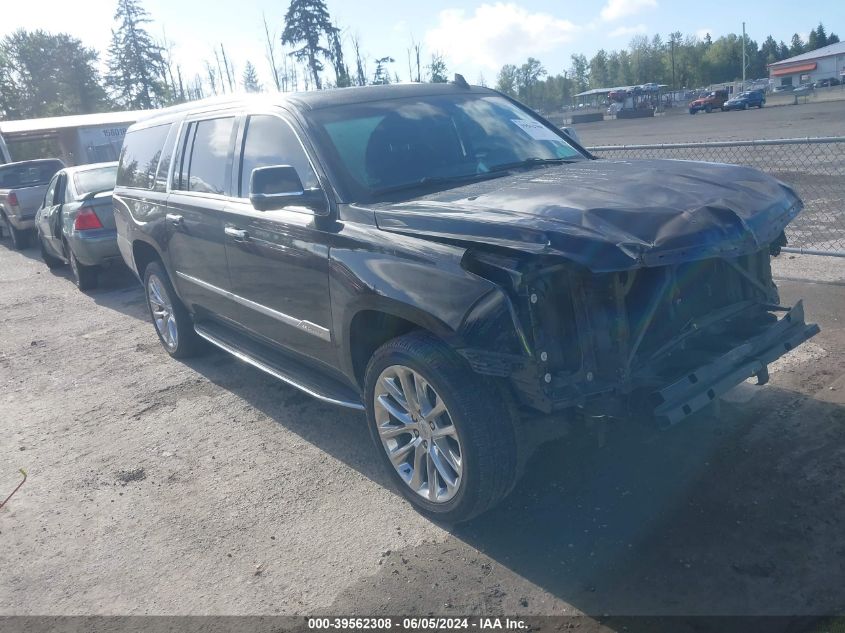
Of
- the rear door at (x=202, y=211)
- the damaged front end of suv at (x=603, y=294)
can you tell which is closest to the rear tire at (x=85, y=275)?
the rear door at (x=202, y=211)

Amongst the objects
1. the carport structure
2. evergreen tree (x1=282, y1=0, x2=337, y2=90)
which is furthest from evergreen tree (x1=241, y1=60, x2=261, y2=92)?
the carport structure

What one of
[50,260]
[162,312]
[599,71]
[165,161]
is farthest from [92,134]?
[599,71]

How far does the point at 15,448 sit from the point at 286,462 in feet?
7.00

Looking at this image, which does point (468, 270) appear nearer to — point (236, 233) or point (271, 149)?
point (271, 149)

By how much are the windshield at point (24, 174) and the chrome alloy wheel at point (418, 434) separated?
1519cm

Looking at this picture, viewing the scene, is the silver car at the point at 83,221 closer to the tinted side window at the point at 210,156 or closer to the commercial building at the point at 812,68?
the tinted side window at the point at 210,156

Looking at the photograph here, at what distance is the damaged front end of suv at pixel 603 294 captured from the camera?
307cm

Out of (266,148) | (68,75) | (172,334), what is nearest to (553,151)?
(266,148)

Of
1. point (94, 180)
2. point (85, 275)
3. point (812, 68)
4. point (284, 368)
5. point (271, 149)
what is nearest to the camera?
point (271, 149)

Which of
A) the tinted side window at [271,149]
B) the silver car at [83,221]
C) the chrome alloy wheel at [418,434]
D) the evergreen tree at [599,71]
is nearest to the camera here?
the chrome alloy wheel at [418,434]

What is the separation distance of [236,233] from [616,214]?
2.63 m

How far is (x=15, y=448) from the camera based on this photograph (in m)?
5.31

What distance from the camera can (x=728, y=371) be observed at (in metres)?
3.50

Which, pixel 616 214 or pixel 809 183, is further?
pixel 809 183
